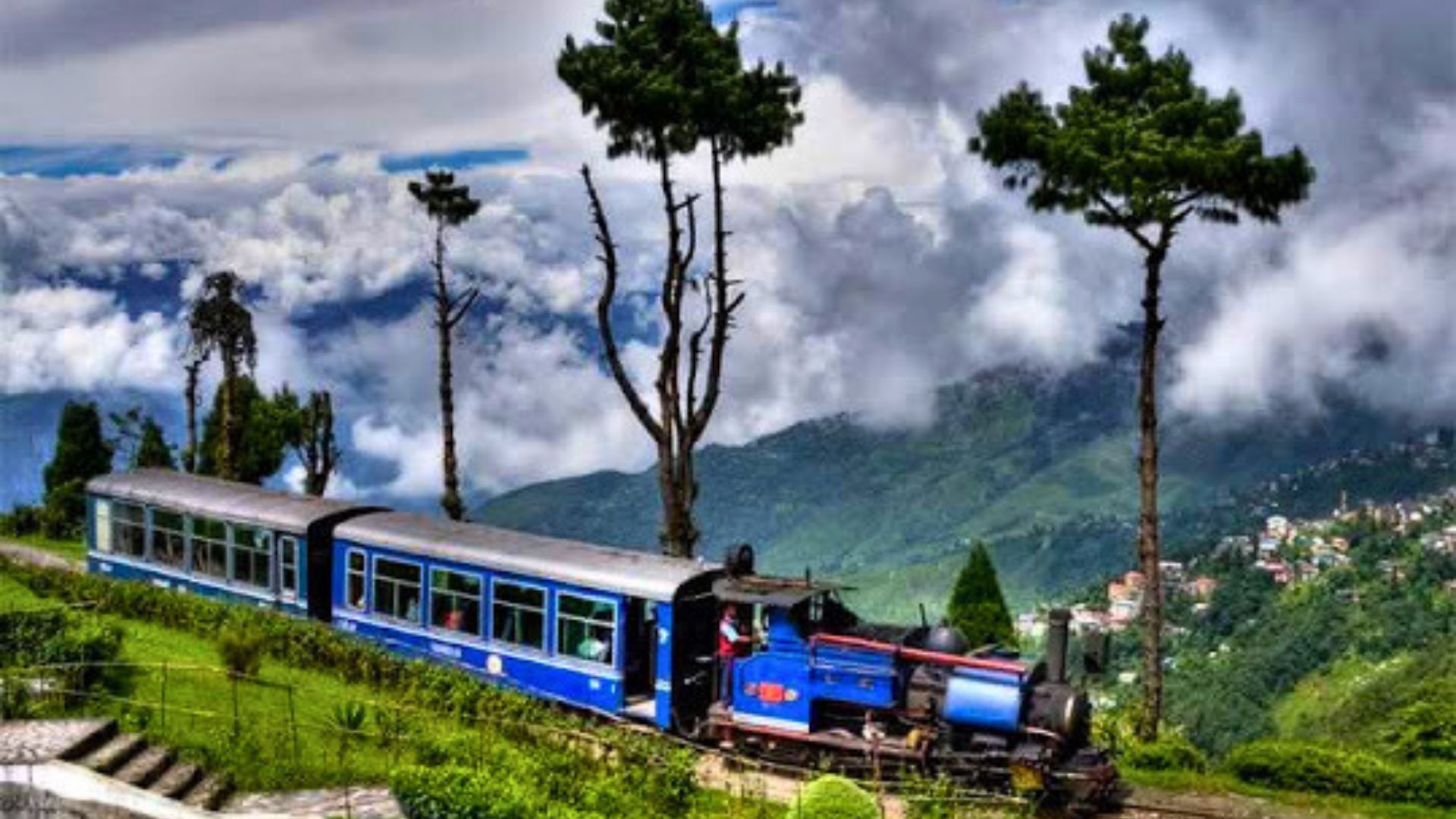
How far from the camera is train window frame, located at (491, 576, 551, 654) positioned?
2442 centimetres

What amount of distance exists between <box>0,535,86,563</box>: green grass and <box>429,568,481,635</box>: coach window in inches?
771

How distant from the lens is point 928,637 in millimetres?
22484

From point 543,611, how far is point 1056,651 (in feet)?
26.7

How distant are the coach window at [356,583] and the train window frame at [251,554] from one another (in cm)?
238

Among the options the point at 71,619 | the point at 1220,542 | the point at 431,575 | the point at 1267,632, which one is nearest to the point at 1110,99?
the point at 431,575

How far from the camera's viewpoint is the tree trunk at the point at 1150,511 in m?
24.6

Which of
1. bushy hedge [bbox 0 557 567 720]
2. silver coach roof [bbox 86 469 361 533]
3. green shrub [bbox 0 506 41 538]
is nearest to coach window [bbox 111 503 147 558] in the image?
silver coach roof [bbox 86 469 361 533]

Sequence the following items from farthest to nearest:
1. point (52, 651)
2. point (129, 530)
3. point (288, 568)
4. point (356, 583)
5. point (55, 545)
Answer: point (55, 545) < point (129, 530) < point (288, 568) < point (356, 583) < point (52, 651)

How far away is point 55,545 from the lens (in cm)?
4559

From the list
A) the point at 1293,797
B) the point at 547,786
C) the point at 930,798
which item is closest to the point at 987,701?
the point at 930,798

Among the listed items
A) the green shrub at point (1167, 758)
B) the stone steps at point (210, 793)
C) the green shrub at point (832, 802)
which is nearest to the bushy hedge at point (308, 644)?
the stone steps at point (210, 793)

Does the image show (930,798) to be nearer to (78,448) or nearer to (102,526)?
(102,526)

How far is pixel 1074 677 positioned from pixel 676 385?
471 inches

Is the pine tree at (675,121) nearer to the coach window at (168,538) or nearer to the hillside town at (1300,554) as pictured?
the coach window at (168,538)
